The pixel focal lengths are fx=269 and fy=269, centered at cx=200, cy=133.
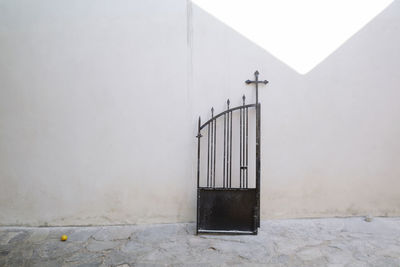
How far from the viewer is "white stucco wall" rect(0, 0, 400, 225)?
264 cm

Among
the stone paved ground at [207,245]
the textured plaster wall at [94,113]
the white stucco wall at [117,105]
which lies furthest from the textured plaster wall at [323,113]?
the textured plaster wall at [94,113]

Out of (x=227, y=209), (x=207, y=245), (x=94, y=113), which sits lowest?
(x=207, y=245)

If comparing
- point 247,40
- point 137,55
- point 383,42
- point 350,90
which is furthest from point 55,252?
point 383,42

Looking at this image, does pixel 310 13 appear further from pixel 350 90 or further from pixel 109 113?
pixel 109 113

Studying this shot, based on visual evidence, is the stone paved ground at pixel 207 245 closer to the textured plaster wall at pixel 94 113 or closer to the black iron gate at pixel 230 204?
the black iron gate at pixel 230 204

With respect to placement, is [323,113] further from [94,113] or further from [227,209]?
[94,113]

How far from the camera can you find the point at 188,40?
106 inches

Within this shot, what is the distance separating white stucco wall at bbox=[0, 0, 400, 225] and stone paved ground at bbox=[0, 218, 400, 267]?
0.20 meters

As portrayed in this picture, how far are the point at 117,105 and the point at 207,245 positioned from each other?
1.55 m

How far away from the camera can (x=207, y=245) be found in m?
2.21

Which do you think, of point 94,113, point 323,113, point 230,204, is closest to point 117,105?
point 94,113

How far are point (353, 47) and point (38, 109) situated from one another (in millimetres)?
3261

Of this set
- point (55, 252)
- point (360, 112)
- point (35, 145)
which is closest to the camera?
point (55, 252)

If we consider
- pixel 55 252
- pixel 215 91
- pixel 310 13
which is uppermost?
pixel 310 13
